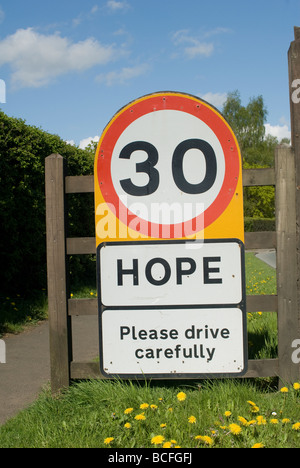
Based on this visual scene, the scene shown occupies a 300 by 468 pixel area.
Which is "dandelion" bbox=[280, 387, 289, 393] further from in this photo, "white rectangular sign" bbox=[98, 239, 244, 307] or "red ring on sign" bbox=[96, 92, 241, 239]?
"red ring on sign" bbox=[96, 92, 241, 239]

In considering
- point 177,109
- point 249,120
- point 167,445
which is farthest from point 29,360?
point 249,120

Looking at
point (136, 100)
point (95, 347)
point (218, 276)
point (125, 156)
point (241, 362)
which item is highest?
point (136, 100)

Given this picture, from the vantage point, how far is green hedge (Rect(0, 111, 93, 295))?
7.08 meters

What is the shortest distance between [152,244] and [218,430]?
1.16 m

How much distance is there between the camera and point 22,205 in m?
7.52

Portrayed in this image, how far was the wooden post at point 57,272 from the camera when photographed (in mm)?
3301

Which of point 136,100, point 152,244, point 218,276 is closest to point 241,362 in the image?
point 218,276

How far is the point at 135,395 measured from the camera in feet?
9.83

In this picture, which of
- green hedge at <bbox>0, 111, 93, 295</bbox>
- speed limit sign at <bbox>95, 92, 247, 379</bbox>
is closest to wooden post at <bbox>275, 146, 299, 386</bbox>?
speed limit sign at <bbox>95, 92, 247, 379</bbox>

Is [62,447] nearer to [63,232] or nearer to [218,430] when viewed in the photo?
[218,430]

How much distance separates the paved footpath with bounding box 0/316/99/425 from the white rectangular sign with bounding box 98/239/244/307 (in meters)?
1.37

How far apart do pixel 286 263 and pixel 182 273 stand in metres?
0.69

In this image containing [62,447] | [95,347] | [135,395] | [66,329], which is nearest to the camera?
[62,447]

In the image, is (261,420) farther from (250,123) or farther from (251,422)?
(250,123)
